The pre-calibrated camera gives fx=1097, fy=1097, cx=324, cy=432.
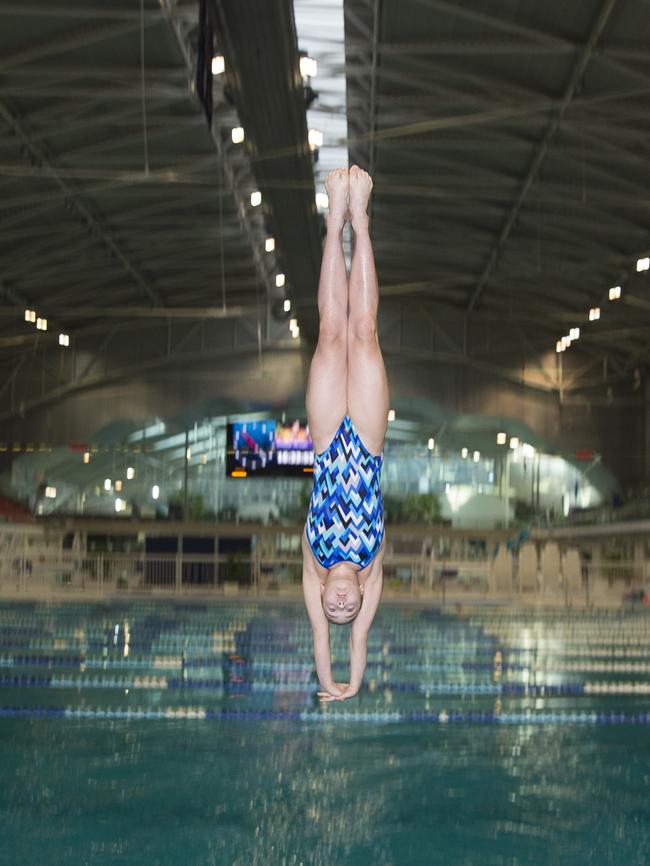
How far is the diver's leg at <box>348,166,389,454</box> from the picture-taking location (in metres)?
4.45

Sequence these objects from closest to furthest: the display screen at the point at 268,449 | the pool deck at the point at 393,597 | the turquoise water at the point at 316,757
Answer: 1. the turquoise water at the point at 316,757
2. the pool deck at the point at 393,597
3. the display screen at the point at 268,449

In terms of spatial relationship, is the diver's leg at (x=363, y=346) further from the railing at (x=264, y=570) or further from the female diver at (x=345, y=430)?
the railing at (x=264, y=570)

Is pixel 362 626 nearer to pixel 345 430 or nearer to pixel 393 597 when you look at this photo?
pixel 345 430

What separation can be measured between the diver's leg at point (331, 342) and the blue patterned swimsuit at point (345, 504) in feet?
0.22

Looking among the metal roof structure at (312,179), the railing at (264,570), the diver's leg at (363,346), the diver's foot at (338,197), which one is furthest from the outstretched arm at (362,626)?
the railing at (264,570)

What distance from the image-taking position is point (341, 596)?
4.33 metres

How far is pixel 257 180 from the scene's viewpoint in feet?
55.2

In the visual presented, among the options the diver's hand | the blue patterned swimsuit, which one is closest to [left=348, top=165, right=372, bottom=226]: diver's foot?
the blue patterned swimsuit

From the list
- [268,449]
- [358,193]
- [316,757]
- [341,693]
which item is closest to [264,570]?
[268,449]

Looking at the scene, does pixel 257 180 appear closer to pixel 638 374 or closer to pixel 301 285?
pixel 301 285

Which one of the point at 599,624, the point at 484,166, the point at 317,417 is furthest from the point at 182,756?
the point at 484,166

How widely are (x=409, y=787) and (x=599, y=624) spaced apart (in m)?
11.1

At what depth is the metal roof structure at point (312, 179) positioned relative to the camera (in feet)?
44.9

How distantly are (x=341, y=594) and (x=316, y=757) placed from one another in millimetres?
2546
